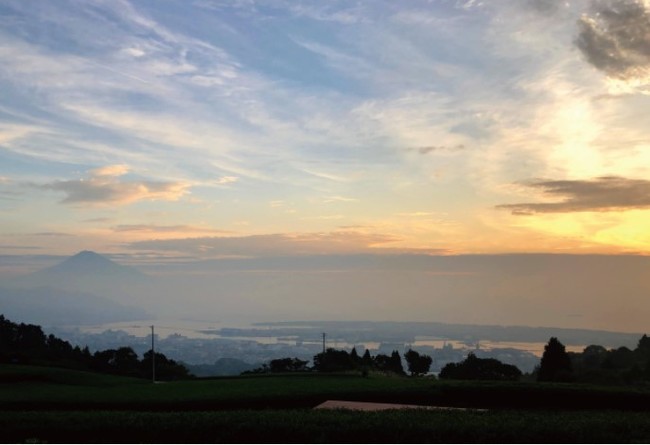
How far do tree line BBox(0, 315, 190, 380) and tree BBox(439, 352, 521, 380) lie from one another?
68.5 ft

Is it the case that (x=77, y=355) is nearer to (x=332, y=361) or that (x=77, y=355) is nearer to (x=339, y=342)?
(x=332, y=361)

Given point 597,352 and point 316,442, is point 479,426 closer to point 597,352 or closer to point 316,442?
point 316,442

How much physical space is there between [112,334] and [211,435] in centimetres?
11944

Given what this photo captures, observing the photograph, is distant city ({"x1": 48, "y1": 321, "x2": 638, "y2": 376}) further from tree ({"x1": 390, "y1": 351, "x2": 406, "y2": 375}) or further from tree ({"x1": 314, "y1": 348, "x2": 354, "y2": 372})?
tree ({"x1": 314, "y1": 348, "x2": 354, "y2": 372})

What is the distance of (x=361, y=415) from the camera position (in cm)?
1339

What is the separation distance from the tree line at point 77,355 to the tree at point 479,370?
20.9 metres

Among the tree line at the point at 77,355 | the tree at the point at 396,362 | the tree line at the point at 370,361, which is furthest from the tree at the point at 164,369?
the tree at the point at 396,362

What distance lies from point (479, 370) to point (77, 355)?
3467 centimetres

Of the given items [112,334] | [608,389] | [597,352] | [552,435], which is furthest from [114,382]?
[112,334]

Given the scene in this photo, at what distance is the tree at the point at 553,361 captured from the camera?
122 feet

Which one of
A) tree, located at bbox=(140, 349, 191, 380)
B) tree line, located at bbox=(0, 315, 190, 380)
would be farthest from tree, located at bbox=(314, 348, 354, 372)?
tree line, located at bbox=(0, 315, 190, 380)

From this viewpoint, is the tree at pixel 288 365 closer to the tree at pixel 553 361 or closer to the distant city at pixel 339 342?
the distant city at pixel 339 342

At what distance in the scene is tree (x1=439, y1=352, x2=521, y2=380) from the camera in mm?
43656

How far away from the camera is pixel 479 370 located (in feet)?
145
